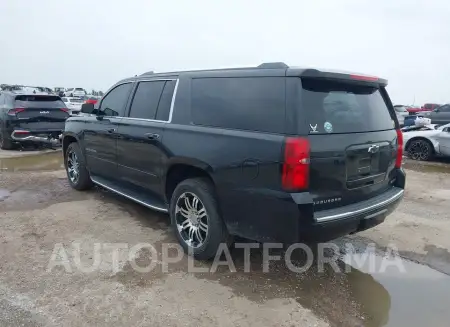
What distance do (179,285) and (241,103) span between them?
5.63ft

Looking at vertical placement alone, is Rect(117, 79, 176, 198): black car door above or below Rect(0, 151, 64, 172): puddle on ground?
above

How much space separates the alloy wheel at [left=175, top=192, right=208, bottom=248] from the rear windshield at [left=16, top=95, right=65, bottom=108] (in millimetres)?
8763

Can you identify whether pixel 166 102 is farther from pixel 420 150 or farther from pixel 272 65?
pixel 420 150

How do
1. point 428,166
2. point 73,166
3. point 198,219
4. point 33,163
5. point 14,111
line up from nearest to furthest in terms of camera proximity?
point 198,219, point 73,166, point 33,163, point 428,166, point 14,111

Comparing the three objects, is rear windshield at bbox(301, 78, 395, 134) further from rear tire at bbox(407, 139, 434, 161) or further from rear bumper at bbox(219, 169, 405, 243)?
rear tire at bbox(407, 139, 434, 161)

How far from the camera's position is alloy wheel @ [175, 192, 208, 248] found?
3.80 m

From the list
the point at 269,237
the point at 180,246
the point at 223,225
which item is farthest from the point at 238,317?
the point at 180,246

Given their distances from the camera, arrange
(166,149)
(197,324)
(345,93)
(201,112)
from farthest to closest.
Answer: (166,149)
(201,112)
(345,93)
(197,324)

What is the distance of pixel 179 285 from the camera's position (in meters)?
3.40

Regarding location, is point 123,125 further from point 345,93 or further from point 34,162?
point 34,162

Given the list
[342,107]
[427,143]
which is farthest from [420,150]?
[342,107]

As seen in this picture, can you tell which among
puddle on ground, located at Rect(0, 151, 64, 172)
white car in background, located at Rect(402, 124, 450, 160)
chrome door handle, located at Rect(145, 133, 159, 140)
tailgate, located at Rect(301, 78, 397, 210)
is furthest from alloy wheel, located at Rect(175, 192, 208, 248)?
white car in background, located at Rect(402, 124, 450, 160)

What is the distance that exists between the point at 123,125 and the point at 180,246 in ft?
5.67

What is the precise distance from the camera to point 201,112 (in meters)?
3.76
